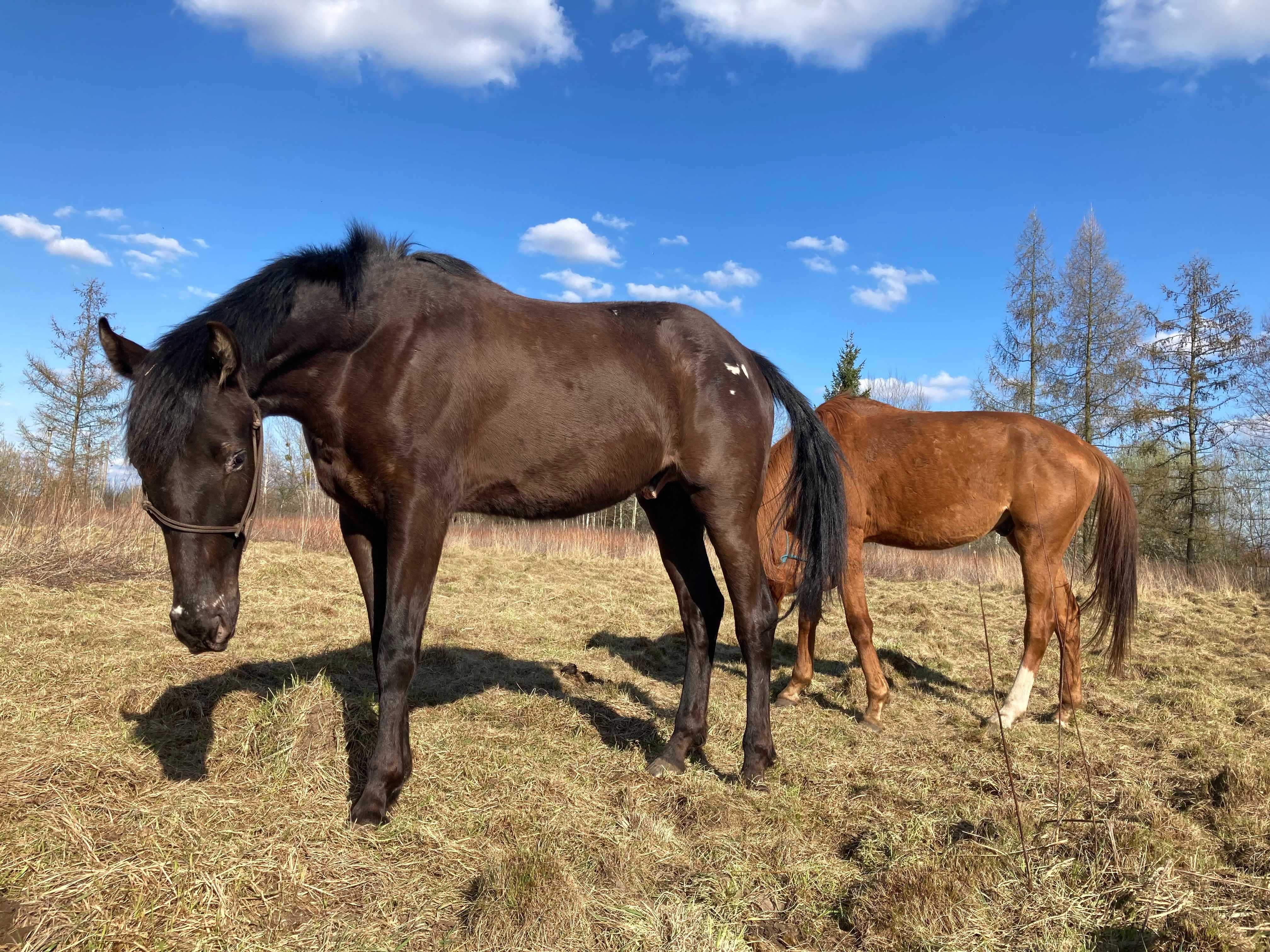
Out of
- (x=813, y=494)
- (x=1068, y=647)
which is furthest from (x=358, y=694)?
(x=1068, y=647)

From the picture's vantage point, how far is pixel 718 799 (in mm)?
3098

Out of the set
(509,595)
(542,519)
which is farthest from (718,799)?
(509,595)

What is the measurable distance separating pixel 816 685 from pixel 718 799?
284cm

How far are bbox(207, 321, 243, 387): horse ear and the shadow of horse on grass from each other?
1712mm

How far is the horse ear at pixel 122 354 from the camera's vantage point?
264 centimetres

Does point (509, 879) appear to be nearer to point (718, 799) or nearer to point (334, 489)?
point (718, 799)

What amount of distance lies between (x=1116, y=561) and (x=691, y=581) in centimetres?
387

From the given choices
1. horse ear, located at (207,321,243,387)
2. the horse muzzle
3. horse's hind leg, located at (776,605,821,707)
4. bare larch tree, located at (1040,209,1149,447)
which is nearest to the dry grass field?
horse's hind leg, located at (776,605,821,707)

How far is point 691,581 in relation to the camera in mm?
3986

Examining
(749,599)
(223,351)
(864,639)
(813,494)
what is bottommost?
(864,639)

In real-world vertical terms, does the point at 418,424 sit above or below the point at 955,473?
below

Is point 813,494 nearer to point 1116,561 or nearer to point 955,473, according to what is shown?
point 955,473

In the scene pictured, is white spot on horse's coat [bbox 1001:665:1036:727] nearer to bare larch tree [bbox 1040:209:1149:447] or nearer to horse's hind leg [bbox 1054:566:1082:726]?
horse's hind leg [bbox 1054:566:1082:726]

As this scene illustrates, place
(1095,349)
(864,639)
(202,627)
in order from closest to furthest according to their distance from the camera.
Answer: (202,627) → (864,639) → (1095,349)
